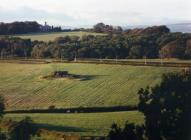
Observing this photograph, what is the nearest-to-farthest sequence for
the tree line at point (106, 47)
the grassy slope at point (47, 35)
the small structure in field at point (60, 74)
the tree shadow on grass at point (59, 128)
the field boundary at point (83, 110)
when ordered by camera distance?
the tree shadow on grass at point (59, 128) < the field boundary at point (83, 110) < the small structure in field at point (60, 74) < the tree line at point (106, 47) < the grassy slope at point (47, 35)

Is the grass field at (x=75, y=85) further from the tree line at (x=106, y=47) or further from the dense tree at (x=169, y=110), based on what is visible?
the dense tree at (x=169, y=110)

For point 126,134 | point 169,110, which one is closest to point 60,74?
point 169,110

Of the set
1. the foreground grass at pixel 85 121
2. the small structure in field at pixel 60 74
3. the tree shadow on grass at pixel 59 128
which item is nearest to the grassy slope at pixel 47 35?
the small structure in field at pixel 60 74

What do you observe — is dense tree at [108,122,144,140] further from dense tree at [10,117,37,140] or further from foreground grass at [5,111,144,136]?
dense tree at [10,117,37,140]

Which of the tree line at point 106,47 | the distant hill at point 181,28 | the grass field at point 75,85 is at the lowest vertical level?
the grass field at point 75,85

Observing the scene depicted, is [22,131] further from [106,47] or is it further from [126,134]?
[106,47]

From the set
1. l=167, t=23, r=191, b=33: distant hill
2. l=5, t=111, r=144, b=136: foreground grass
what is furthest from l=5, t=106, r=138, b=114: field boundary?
l=167, t=23, r=191, b=33: distant hill

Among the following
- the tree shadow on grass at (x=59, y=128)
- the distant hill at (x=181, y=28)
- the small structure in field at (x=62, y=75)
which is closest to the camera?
the tree shadow on grass at (x=59, y=128)
